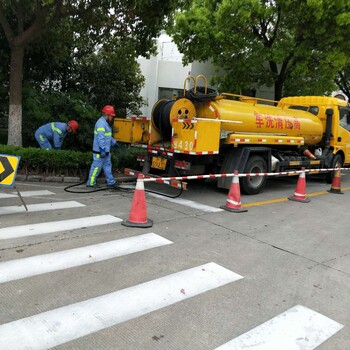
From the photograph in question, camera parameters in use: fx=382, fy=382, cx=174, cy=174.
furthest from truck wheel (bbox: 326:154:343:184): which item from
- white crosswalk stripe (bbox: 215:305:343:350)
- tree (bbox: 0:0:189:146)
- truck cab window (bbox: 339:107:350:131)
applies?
white crosswalk stripe (bbox: 215:305:343:350)

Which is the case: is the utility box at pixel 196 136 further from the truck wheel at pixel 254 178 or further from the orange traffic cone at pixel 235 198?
the truck wheel at pixel 254 178

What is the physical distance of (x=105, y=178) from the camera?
9328 mm

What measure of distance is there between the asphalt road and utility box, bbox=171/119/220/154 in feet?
4.04

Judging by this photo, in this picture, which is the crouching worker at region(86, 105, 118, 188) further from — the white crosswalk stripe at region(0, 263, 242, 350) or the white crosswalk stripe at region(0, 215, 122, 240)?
the white crosswalk stripe at region(0, 263, 242, 350)

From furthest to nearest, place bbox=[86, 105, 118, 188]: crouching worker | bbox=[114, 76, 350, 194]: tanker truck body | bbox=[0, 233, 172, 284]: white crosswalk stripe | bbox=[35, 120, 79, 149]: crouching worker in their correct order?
bbox=[35, 120, 79, 149]: crouching worker, bbox=[86, 105, 118, 188]: crouching worker, bbox=[114, 76, 350, 194]: tanker truck body, bbox=[0, 233, 172, 284]: white crosswalk stripe

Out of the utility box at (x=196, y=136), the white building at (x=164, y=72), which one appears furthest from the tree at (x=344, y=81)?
the utility box at (x=196, y=136)

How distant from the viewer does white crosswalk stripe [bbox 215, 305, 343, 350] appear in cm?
314

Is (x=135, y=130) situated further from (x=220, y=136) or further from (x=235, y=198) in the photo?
(x=235, y=198)

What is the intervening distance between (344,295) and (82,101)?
33.4 ft

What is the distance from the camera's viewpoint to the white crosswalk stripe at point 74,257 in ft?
13.6

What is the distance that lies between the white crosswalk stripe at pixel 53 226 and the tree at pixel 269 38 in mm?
9938

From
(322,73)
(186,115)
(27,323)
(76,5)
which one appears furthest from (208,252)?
(322,73)

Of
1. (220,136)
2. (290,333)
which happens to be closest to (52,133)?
(220,136)

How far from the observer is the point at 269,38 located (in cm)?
1589
